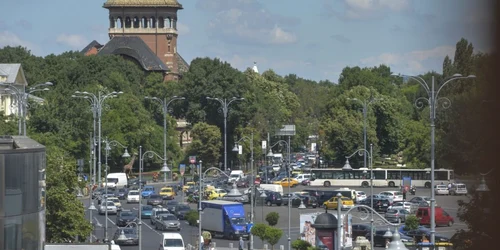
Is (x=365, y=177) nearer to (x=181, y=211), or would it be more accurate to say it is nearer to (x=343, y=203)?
(x=343, y=203)

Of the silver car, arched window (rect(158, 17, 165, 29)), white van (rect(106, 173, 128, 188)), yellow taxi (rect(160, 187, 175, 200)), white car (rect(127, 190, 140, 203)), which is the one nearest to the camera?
the silver car

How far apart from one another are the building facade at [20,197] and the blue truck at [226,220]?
26.9m

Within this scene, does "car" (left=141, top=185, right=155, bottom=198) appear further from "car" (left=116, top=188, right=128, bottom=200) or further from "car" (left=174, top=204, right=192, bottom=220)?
"car" (left=174, top=204, right=192, bottom=220)

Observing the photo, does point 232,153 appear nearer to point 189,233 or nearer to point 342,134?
point 342,134

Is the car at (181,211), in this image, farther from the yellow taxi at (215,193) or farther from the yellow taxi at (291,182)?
the yellow taxi at (291,182)

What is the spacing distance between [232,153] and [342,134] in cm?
1136

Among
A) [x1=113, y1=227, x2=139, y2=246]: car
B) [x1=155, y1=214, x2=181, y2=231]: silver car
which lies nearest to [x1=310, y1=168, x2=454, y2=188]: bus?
[x1=155, y1=214, x2=181, y2=231]: silver car

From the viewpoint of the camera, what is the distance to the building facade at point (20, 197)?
1986cm

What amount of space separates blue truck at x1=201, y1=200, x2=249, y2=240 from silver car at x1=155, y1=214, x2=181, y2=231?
6.23 feet

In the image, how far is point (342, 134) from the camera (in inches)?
A: 3469

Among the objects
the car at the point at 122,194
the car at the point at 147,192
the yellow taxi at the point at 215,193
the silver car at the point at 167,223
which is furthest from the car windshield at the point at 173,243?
the car at the point at 122,194

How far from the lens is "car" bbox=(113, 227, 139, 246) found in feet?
→ 147

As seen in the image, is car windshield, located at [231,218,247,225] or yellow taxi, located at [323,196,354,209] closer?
car windshield, located at [231,218,247,225]

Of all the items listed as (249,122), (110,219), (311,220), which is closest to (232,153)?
(249,122)
